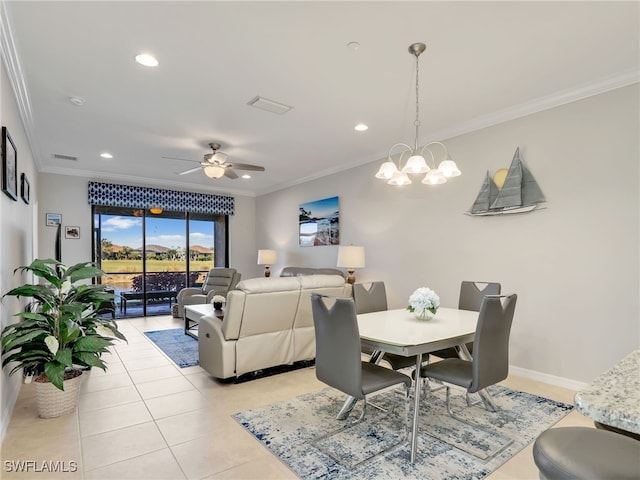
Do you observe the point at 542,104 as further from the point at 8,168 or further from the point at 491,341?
the point at 8,168

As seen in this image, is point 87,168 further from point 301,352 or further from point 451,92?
point 451,92

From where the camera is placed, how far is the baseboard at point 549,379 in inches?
125

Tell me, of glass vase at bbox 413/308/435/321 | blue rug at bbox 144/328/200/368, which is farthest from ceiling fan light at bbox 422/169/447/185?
blue rug at bbox 144/328/200/368

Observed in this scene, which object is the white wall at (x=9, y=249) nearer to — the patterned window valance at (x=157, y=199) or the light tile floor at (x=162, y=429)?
the light tile floor at (x=162, y=429)

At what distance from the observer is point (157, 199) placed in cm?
702

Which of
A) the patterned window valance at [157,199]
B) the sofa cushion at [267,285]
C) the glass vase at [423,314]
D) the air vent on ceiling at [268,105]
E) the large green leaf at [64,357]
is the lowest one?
the large green leaf at [64,357]

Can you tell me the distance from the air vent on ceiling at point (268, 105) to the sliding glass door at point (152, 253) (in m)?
4.67

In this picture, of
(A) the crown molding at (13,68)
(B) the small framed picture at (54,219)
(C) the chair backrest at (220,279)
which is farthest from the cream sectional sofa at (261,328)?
(B) the small framed picture at (54,219)

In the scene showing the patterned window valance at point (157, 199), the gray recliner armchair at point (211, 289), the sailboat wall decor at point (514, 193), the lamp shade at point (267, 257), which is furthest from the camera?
the lamp shade at point (267, 257)

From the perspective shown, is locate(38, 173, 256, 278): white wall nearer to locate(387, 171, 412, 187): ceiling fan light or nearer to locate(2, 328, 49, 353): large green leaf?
locate(2, 328, 49, 353): large green leaf

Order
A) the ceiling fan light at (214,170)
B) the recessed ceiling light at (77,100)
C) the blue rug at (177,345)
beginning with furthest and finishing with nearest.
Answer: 1. the ceiling fan light at (214,170)
2. the blue rug at (177,345)
3. the recessed ceiling light at (77,100)

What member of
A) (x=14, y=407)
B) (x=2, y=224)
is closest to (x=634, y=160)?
(x=2, y=224)

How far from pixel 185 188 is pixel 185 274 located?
182 cm

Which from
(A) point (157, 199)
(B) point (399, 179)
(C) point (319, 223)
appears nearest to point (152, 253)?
(A) point (157, 199)
